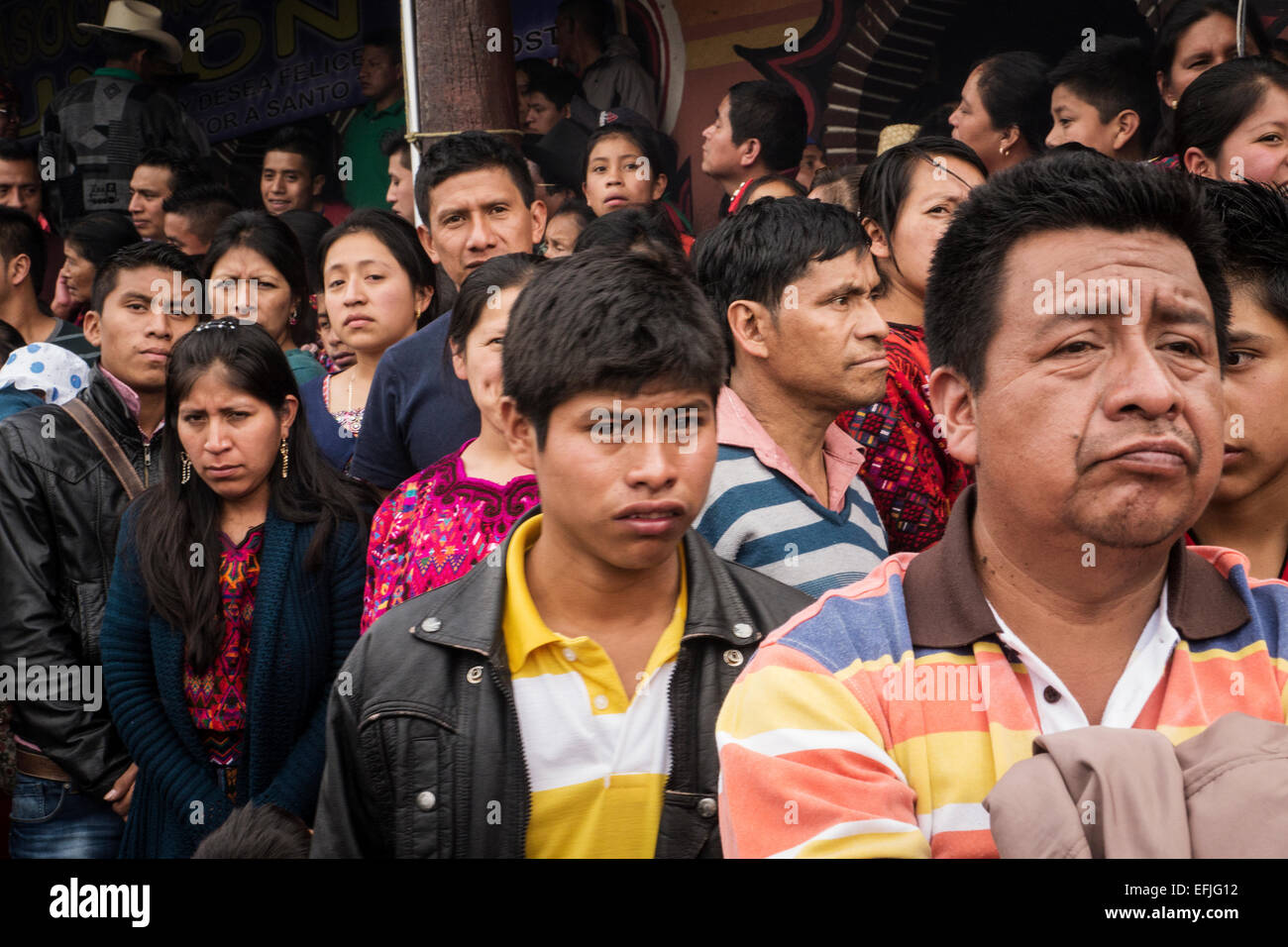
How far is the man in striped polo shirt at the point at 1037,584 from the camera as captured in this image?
1347 millimetres

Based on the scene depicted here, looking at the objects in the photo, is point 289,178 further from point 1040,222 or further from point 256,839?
point 1040,222

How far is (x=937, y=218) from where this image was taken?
3.40 m

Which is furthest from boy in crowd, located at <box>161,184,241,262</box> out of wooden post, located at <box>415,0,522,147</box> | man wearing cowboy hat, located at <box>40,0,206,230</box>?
wooden post, located at <box>415,0,522,147</box>

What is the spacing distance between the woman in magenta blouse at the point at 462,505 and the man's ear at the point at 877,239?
1.13m

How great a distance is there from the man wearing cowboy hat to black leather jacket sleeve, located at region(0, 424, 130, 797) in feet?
13.4

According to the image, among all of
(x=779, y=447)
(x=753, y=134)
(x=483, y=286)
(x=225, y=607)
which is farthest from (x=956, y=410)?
(x=753, y=134)

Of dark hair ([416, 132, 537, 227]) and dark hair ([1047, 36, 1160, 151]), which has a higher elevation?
dark hair ([1047, 36, 1160, 151])

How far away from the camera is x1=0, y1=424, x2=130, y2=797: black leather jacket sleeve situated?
3.18 meters

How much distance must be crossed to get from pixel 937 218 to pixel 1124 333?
206 cm

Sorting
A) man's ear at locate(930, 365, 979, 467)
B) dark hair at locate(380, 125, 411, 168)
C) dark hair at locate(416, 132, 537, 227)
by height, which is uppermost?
dark hair at locate(380, 125, 411, 168)

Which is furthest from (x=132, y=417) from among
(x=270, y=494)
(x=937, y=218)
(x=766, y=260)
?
(x=937, y=218)

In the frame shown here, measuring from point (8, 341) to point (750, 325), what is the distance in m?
3.13

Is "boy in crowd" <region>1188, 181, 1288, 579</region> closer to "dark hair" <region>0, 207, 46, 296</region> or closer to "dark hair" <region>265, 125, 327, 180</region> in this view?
"dark hair" <region>0, 207, 46, 296</region>

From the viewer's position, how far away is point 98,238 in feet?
18.9
